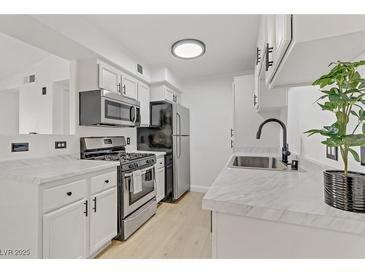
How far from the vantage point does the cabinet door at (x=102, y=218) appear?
64.1 inches

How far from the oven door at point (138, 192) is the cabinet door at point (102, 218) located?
137 mm

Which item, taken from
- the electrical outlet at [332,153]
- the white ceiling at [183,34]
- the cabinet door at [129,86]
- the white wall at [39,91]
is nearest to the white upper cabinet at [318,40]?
the electrical outlet at [332,153]

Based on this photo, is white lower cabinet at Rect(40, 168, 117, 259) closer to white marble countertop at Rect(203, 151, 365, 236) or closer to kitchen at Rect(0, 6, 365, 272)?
kitchen at Rect(0, 6, 365, 272)

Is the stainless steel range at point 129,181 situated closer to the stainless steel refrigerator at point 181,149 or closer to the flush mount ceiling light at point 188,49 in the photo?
the stainless steel refrigerator at point 181,149

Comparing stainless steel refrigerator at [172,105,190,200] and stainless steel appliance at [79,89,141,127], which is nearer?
stainless steel appliance at [79,89,141,127]

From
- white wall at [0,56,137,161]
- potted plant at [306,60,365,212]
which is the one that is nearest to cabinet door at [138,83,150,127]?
white wall at [0,56,137,161]

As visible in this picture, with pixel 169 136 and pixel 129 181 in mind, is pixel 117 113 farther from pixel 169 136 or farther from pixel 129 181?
pixel 169 136

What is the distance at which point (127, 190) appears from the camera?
2.02 metres

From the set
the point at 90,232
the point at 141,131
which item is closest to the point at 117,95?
the point at 141,131

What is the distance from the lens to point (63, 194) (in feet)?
4.43

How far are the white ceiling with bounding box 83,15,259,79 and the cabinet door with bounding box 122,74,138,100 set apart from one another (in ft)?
1.38

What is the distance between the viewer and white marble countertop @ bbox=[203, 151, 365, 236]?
576 millimetres

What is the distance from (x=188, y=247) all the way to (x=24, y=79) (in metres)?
3.57

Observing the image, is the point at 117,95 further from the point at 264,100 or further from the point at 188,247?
the point at 188,247
